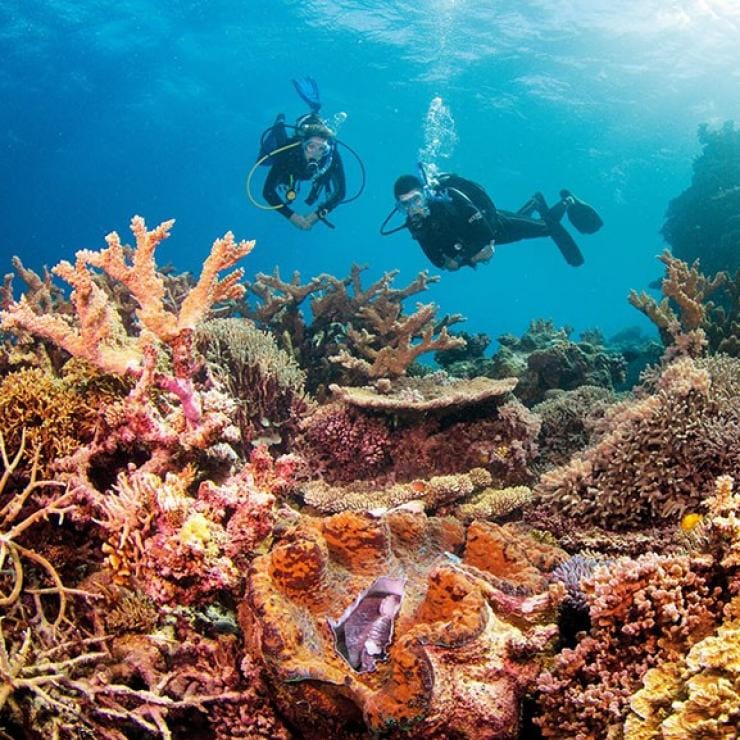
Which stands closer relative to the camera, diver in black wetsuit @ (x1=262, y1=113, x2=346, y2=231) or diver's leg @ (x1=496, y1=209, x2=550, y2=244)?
diver in black wetsuit @ (x1=262, y1=113, x2=346, y2=231)

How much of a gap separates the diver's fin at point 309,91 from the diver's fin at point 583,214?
6863 mm

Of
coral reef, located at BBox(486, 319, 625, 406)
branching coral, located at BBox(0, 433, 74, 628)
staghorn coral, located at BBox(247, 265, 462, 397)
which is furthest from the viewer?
coral reef, located at BBox(486, 319, 625, 406)

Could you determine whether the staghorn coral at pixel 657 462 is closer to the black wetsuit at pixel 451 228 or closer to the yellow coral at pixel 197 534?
the yellow coral at pixel 197 534

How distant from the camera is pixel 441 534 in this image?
2.98 m

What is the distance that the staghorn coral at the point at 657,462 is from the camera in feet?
12.2

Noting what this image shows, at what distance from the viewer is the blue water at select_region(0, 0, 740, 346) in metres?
27.8

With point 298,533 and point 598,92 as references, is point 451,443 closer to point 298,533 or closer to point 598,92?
point 298,533

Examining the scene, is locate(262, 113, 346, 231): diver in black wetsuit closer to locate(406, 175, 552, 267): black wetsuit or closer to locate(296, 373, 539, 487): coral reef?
locate(406, 175, 552, 267): black wetsuit

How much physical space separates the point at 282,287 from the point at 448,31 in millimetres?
28649

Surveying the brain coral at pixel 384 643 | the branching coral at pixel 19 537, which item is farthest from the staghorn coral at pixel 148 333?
the brain coral at pixel 384 643

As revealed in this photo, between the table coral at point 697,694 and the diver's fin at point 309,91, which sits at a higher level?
the diver's fin at point 309,91

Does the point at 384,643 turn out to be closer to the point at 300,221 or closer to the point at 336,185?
the point at 300,221

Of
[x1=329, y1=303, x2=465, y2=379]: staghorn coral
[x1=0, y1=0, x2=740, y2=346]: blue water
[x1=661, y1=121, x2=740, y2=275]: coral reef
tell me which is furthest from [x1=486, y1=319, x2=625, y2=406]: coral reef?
[x1=0, y1=0, x2=740, y2=346]: blue water

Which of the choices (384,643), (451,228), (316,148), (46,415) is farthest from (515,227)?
(384,643)
